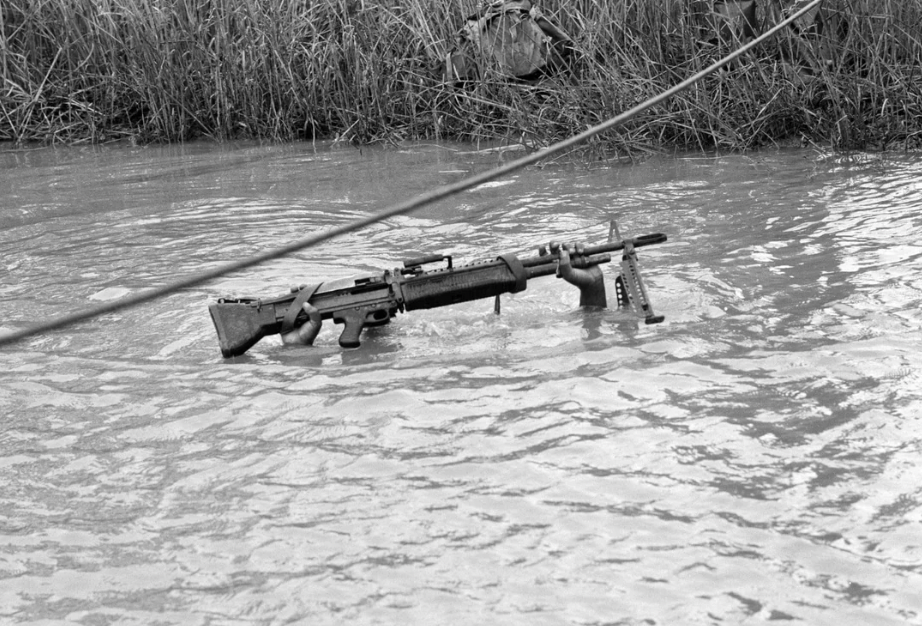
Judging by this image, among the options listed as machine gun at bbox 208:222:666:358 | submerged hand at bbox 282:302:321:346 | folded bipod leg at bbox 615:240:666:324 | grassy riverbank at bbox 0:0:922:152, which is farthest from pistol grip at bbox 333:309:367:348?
grassy riverbank at bbox 0:0:922:152

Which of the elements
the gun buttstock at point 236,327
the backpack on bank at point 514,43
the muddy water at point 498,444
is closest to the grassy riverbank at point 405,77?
the backpack on bank at point 514,43

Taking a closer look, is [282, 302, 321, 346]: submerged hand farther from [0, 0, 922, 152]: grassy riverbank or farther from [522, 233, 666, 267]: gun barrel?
[0, 0, 922, 152]: grassy riverbank

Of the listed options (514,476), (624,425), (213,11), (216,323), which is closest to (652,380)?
(624,425)

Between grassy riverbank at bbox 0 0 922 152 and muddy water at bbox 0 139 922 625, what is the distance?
194cm

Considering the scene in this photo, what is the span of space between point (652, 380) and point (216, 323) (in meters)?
1.99

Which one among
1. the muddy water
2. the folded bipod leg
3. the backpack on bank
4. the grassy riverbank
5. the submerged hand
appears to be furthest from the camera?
the backpack on bank

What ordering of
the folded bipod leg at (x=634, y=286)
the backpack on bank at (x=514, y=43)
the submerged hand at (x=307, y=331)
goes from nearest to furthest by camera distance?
1. the folded bipod leg at (x=634, y=286)
2. the submerged hand at (x=307, y=331)
3. the backpack on bank at (x=514, y=43)

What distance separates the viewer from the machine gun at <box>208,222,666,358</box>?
512 cm

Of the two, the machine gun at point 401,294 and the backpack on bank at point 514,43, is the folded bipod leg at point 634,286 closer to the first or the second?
the machine gun at point 401,294

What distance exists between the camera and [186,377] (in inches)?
192

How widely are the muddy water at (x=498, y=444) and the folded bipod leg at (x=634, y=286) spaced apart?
3.3 inches

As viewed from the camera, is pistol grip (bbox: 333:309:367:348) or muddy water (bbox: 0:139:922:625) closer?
muddy water (bbox: 0:139:922:625)

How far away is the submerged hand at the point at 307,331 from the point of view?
5.21 metres

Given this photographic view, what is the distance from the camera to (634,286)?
5195mm
